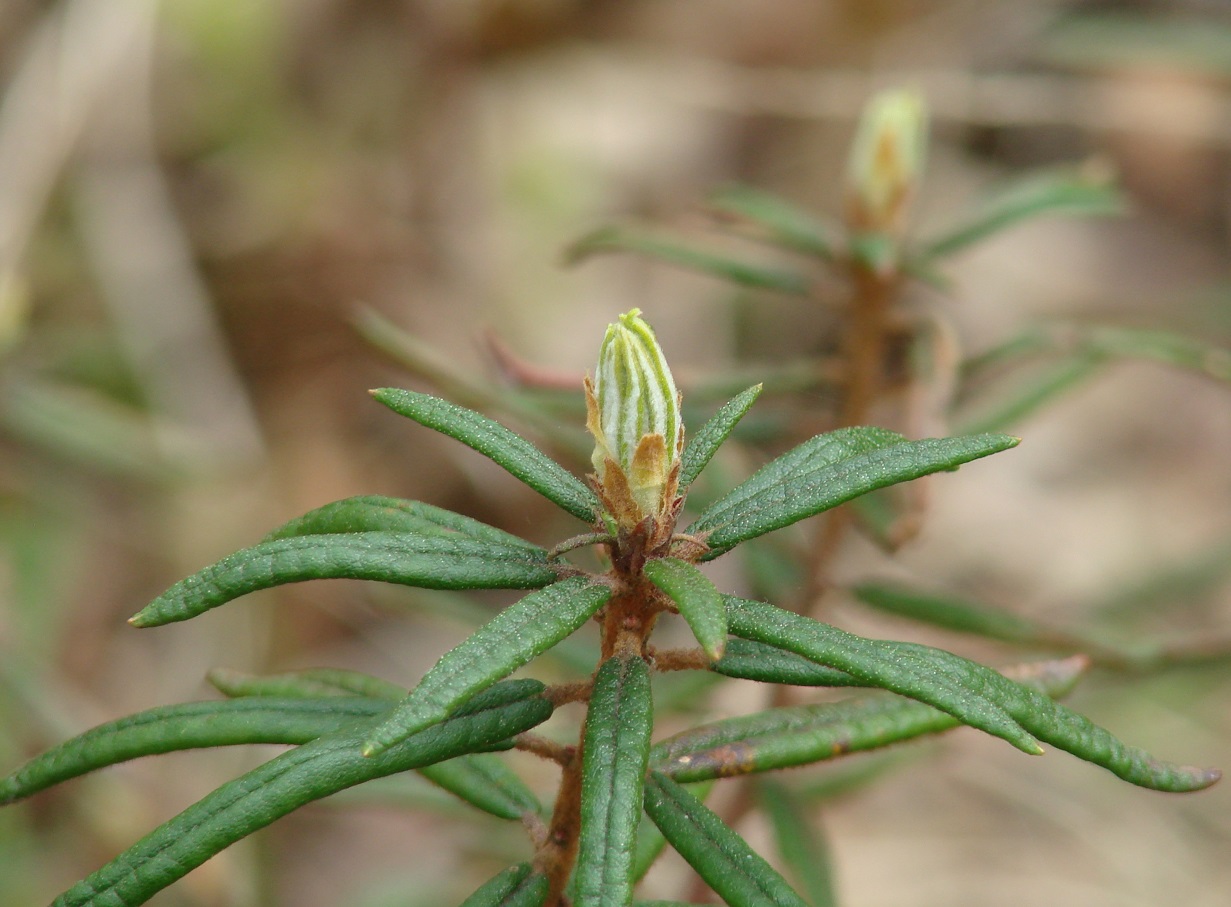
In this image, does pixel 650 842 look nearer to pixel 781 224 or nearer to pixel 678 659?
pixel 678 659

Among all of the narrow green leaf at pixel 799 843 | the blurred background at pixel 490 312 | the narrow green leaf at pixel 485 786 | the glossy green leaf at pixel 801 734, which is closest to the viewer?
the glossy green leaf at pixel 801 734

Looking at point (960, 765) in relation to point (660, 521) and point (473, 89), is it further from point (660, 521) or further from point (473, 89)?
point (473, 89)

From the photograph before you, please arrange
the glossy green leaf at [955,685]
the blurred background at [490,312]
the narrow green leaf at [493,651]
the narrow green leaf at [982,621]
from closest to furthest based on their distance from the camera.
Result: 1. the narrow green leaf at [493,651]
2. the glossy green leaf at [955,685]
3. the narrow green leaf at [982,621]
4. the blurred background at [490,312]

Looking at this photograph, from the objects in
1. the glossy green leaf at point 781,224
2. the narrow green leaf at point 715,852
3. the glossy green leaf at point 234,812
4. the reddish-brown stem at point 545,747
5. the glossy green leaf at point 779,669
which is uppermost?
the glossy green leaf at point 781,224

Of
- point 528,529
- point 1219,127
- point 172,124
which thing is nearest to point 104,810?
point 528,529

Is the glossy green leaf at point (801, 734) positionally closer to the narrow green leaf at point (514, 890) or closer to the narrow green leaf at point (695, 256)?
the narrow green leaf at point (514, 890)

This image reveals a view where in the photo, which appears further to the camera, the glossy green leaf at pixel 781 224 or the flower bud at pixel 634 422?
the glossy green leaf at pixel 781 224

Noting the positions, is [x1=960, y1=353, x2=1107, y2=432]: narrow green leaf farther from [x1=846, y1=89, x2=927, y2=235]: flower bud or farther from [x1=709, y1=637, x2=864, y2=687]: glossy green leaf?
[x1=709, y1=637, x2=864, y2=687]: glossy green leaf

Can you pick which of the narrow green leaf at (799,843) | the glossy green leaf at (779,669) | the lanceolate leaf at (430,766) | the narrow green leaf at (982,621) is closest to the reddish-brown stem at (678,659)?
the glossy green leaf at (779,669)

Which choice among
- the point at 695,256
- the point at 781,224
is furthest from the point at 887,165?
the point at 695,256
